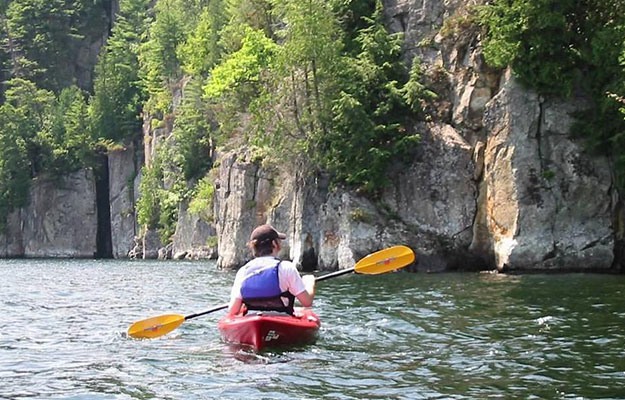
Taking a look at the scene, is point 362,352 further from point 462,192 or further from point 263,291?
point 462,192

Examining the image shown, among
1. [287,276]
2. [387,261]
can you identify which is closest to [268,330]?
[287,276]

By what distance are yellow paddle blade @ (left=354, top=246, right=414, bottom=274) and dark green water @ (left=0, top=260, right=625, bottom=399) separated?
0.92 meters

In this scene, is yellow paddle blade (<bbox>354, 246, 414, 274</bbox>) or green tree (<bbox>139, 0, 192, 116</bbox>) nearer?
yellow paddle blade (<bbox>354, 246, 414, 274</bbox>)

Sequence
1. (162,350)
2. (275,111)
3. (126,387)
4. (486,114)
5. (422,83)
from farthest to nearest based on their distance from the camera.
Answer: (275,111) → (422,83) → (486,114) → (162,350) → (126,387)

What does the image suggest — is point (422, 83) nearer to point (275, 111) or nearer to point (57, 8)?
point (275, 111)

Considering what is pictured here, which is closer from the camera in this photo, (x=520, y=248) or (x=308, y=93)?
(x=520, y=248)

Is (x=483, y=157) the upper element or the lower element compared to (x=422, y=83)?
lower

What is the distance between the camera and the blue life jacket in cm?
1127

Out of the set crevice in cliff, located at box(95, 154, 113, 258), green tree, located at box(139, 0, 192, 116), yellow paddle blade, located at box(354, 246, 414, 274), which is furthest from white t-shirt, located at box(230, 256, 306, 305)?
crevice in cliff, located at box(95, 154, 113, 258)

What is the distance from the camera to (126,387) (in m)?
8.91

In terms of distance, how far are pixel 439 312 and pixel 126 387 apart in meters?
7.65

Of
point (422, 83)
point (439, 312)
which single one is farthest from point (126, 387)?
point (422, 83)

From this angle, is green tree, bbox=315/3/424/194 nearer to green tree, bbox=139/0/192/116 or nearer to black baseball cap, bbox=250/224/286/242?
black baseball cap, bbox=250/224/286/242

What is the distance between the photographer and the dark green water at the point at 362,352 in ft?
28.2
